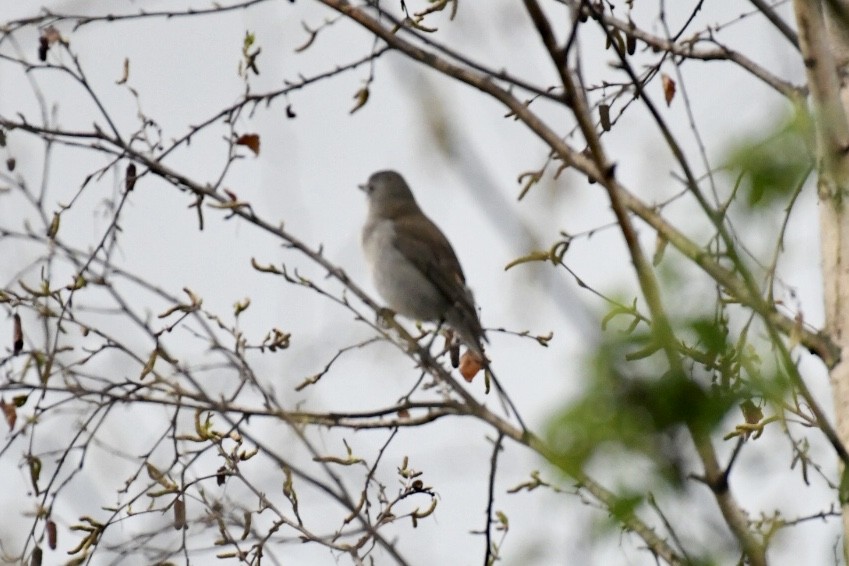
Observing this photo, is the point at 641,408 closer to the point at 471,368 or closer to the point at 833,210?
the point at 833,210

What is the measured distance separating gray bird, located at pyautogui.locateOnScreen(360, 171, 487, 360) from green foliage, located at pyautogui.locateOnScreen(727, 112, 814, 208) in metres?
3.91

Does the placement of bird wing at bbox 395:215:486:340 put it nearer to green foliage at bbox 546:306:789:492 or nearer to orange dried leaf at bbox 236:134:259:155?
orange dried leaf at bbox 236:134:259:155

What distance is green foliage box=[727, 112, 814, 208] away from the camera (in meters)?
1.53

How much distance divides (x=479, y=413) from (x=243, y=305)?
3.19ft

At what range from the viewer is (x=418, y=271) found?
247 inches

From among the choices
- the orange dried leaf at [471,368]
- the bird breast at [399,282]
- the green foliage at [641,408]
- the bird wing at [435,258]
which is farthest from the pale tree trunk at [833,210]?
the bird breast at [399,282]

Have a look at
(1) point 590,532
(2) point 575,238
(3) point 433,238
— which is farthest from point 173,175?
(3) point 433,238

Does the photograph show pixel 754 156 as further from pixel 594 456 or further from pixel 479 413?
pixel 479 413

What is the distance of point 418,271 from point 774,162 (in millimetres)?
4745

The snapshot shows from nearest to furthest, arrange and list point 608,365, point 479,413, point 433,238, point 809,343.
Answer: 1. point 608,365
2. point 809,343
3. point 479,413
4. point 433,238

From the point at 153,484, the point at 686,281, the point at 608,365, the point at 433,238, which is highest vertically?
the point at 433,238

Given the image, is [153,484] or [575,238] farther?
[153,484]

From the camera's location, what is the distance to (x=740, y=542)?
152 centimetres

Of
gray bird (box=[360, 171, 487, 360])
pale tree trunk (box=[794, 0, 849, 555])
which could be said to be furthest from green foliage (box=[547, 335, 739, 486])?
gray bird (box=[360, 171, 487, 360])
